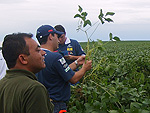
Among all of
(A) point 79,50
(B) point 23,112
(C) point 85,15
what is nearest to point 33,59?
(B) point 23,112

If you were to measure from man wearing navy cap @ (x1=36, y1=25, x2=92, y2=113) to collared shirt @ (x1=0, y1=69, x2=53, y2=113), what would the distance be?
967 millimetres

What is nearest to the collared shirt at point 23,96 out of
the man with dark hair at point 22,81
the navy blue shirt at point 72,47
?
the man with dark hair at point 22,81

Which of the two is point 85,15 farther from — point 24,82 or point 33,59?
point 24,82

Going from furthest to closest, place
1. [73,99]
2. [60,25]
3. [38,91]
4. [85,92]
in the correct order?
[60,25] → [73,99] → [85,92] → [38,91]

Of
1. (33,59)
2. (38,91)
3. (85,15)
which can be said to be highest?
(85,15)

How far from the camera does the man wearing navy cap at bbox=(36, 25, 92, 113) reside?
2.42 meters

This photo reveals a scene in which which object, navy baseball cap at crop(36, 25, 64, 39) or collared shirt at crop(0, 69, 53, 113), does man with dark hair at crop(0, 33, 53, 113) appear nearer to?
collared shirt at crop(0, 69, 53, 113)

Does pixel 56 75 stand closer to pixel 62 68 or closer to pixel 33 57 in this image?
pixel 62 68

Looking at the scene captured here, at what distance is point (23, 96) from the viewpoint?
134 centimetres

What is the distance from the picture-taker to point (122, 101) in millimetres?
2588

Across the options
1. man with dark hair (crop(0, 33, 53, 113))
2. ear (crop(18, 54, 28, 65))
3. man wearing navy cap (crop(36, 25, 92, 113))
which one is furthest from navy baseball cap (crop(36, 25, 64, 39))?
ear (crop(18, 54, 28, 65))

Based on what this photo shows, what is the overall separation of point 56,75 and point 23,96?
116 cm

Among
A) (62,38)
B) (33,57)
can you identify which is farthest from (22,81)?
(62,38)

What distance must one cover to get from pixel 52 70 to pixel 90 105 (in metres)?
0.53
